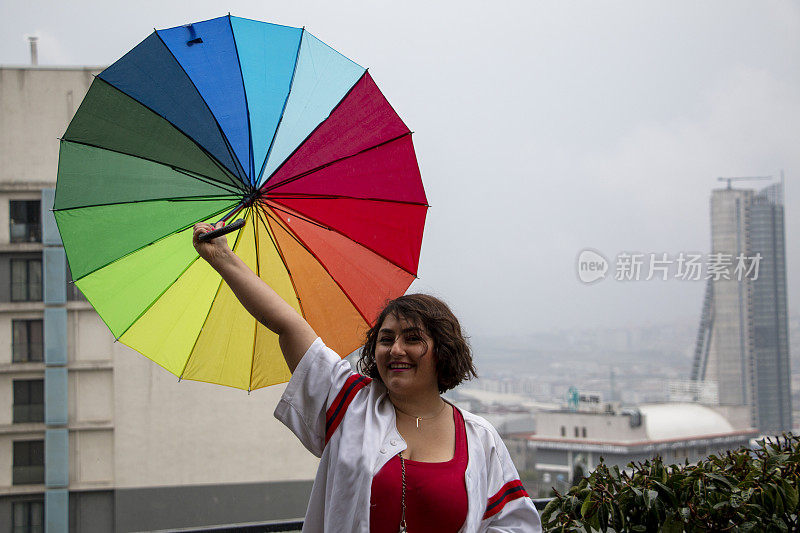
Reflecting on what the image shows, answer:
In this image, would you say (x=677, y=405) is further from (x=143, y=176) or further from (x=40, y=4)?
(x=143, y=176)

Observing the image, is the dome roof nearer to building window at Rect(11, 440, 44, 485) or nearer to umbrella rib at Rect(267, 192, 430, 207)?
building window at Rect(11, 440, 44, 485)

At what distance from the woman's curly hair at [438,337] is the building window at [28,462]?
2195cm

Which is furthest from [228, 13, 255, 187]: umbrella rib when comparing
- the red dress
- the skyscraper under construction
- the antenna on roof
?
the skyscraper under construction

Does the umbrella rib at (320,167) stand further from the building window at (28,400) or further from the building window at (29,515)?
the building window at (29,515)

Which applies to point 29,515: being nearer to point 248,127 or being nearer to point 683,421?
point 248,127

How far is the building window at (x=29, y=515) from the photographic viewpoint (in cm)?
2109

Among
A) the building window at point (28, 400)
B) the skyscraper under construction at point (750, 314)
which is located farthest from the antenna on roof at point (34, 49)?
the skyscraper under construction at point (750, 314)

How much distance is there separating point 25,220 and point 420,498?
21.6 meters

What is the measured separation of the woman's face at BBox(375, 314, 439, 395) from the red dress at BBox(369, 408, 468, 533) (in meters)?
0.13

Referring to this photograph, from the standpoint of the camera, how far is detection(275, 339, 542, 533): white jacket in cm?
120

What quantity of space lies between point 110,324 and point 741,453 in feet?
5.04

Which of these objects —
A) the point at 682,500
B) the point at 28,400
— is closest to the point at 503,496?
the point at 682,500

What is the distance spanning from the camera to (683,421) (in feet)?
201

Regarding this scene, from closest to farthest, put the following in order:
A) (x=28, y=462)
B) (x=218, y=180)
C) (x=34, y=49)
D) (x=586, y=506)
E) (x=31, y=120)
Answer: (x=218, y=180), (x=586, y=506), (x=31, y=120), (x=28, y=462), (x=34, y=49)
